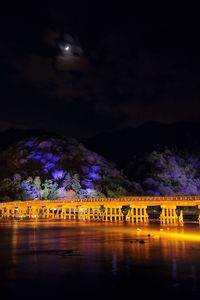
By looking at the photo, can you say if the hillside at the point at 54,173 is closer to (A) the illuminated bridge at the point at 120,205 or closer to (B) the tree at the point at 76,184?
(B) the tree at the point at 76,184

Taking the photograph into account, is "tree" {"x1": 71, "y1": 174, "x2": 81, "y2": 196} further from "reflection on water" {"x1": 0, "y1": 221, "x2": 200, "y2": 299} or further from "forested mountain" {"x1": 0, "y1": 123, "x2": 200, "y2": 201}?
"reflection on water" {"x1": 0, "y1": 221, "x2": 200, "y2": 299}

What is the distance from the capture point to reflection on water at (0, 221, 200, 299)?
67.8 ft

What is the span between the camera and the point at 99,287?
21.3m

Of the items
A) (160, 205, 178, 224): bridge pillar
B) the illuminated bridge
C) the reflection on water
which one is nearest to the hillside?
the illuminated bridge

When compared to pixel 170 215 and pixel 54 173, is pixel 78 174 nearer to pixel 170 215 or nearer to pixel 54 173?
pixel 54 173

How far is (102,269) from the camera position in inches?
1040

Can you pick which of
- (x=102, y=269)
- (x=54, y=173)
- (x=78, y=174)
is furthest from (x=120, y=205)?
(x=54, y=173)

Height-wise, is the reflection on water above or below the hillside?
below

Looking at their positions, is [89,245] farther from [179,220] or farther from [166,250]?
[179,220]

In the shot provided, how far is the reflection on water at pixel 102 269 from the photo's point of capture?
67.8 feet

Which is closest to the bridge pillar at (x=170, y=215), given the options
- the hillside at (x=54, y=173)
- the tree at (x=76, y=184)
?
the hillside at (x=54, y=173)

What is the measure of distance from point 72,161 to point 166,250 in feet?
393

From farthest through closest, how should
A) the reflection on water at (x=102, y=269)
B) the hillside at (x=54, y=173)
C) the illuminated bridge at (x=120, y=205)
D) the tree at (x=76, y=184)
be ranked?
1. the tree at (x=76, y=184)
2. the hillside at (x=54, y=173)
3. the illuminated bridge at (x=120, y=205)
4. the reflection on water at (x=102, y=269)

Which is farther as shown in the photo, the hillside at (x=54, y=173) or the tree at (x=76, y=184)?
the tree at (x=76, y=184)
